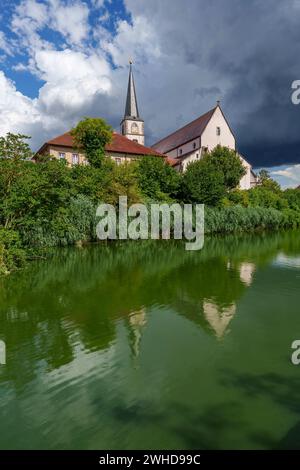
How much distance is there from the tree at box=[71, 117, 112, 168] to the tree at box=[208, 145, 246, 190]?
1760 cm

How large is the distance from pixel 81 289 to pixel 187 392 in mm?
7523

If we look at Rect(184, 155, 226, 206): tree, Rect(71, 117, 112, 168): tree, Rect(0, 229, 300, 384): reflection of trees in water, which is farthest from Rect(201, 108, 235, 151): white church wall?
Rect(0, 229, 300, 384): reflection of trees in water

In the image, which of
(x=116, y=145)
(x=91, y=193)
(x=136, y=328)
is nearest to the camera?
(x=136, y=328)

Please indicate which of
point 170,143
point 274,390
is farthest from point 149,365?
point 170,143

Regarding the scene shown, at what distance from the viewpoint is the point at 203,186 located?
124 ft

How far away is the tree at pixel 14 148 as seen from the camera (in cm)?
1612

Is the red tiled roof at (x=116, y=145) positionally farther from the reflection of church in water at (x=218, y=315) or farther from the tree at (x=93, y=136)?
the reflection of church in water at (x=218, y=315)

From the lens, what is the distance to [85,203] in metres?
25.6

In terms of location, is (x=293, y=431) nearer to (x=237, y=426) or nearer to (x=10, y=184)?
(x=237, y=426)

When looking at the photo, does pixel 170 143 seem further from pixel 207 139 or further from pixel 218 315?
pixel 218 315

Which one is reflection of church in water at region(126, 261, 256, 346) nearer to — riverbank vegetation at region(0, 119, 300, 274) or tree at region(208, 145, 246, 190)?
riverbank vegetation at region(0, 119, 300, 274)

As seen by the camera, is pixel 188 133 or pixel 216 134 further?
pixel 188 133

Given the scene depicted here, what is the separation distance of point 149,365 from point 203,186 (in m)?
33.2

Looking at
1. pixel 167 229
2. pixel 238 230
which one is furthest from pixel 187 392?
pixel 238 230
